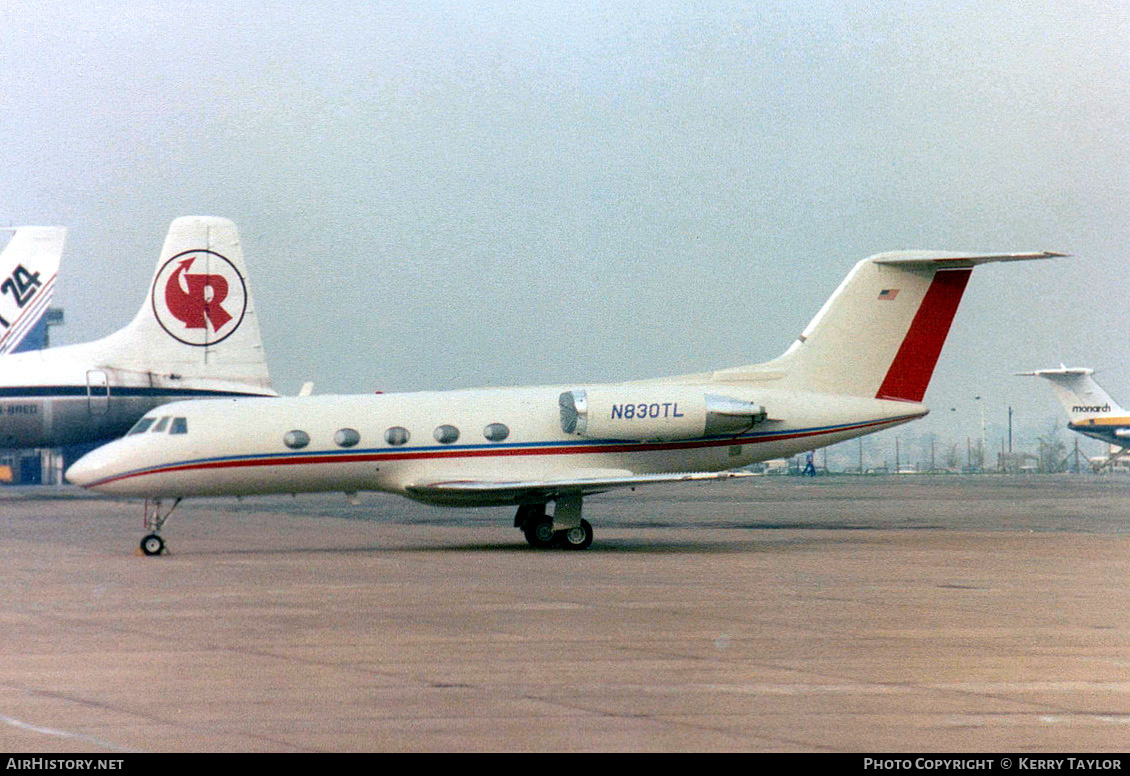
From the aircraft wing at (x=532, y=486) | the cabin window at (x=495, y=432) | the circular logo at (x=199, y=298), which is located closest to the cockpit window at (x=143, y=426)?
the aircraft wing at (x=532, y=486)

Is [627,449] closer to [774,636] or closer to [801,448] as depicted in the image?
[801,448]

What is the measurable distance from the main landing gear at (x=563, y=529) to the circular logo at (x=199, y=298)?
21.3m

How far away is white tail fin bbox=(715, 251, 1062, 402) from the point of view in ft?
81.9

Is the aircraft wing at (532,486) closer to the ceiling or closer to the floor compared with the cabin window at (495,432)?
closer to the floor

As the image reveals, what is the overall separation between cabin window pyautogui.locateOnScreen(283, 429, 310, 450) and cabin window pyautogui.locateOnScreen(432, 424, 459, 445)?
7.23ft

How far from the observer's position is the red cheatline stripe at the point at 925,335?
995 inches

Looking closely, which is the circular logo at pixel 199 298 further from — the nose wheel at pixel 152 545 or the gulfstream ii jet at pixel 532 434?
the nose wheel at pixel 152 545

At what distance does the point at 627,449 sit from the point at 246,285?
2237 cm

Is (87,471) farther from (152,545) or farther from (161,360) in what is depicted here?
(161,360)

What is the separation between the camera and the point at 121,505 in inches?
1591

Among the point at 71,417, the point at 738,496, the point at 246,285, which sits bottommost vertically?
the point at 738,496

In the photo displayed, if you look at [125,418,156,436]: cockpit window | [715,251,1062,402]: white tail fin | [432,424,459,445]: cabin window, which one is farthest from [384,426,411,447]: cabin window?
[715,251,1062,402]: white tail fin

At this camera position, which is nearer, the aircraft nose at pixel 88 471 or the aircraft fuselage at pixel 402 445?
the aircraft nose at pixel 88 471
